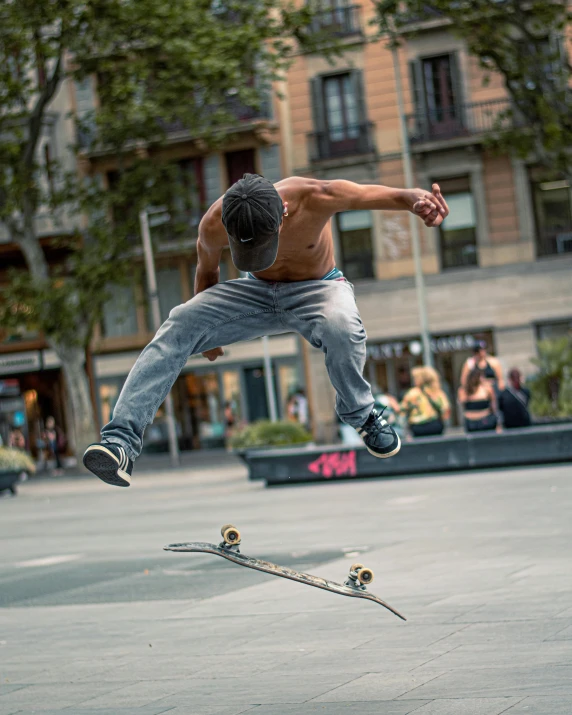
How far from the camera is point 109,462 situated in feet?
16.7

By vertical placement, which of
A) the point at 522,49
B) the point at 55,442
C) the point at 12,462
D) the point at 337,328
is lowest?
the point at 55,442

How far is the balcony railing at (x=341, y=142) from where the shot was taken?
38125mm

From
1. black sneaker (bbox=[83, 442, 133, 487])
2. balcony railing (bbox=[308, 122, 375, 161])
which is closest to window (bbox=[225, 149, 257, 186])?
balcony railing (bbox=[308, 122, 375, 161])

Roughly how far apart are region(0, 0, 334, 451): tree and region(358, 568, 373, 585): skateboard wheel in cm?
2307

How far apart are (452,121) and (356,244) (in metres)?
4.89

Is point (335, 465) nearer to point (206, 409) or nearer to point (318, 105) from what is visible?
point (206, 409)

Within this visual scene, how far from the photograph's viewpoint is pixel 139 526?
16062 mm

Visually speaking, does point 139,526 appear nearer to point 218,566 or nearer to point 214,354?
point 218,566

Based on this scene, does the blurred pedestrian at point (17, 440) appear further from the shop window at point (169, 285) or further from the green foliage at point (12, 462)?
the green foliage at point (12, 462)

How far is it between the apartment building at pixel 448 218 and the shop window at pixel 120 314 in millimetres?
6653

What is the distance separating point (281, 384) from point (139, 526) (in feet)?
76.1

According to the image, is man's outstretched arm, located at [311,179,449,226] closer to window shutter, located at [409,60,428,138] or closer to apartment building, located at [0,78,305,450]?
window shutter, located at [409,60,428,138]

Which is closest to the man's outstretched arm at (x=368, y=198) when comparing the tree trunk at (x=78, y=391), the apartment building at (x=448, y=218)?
the tree trunk at (x=78, y=391)

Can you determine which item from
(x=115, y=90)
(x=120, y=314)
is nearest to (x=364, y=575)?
(x=115, y=90)
